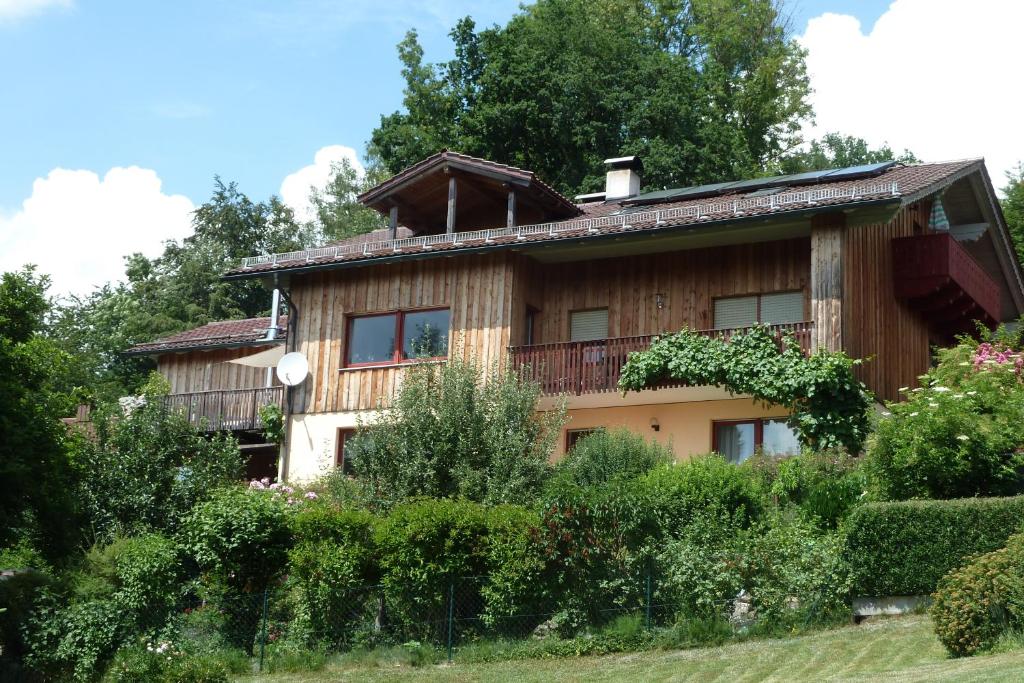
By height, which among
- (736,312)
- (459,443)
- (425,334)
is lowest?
(459,443)

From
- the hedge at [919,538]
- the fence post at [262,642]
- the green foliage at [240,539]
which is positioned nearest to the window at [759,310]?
the hedge at [919,538]

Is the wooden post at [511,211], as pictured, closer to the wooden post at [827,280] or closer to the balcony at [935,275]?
the wooden post at [827,280]

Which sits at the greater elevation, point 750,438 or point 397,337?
point 397,337

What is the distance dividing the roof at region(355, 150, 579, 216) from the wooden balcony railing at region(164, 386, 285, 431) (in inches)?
192

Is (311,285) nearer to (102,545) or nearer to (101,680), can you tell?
(102,545)

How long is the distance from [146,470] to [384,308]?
21.3 feet

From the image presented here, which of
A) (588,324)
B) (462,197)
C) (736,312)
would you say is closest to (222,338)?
(462,197)

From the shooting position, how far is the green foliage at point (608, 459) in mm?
22203

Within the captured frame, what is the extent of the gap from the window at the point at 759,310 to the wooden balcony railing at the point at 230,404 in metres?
9.73

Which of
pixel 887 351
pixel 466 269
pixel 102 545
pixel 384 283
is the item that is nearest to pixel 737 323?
pixel 887 351

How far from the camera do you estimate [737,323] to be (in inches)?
1027

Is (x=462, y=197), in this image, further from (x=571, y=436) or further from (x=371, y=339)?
(x=571, y=436)

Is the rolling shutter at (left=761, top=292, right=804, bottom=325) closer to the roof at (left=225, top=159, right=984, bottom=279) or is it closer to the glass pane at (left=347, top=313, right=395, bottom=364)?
the roof at (left=225, top=159, right=984, bottom=279)

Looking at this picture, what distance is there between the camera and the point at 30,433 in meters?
21.1
